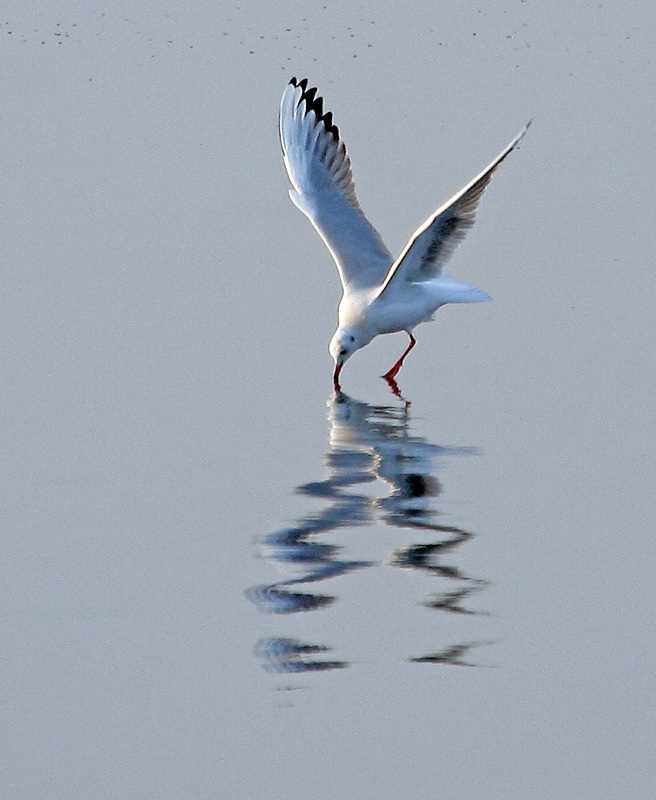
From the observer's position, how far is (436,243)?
28.7ft

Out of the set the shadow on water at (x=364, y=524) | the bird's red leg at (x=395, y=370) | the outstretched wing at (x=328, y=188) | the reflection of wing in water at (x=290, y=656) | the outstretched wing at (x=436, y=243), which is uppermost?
the outstretched wing at (x=328, y=188)

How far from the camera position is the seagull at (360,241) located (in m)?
8.65

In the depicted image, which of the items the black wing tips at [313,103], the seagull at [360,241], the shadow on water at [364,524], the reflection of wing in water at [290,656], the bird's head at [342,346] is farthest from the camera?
the black wing tips at [313,103]

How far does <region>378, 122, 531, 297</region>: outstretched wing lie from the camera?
27.7ft

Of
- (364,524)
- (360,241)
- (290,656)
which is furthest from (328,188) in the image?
(290,656)

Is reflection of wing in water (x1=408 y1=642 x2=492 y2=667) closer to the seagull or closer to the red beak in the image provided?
the seagull

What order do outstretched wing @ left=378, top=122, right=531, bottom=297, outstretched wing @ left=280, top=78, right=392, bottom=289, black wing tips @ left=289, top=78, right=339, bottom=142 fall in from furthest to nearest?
black wing tips @ left=289, top=78, right=339, bottom=142, outstretched wing @ left=280, top=78, right=392, bottom=289, outstretched wing @ left=378, top=122, right=531, bottom=297

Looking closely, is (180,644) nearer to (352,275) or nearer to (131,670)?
(131,670)

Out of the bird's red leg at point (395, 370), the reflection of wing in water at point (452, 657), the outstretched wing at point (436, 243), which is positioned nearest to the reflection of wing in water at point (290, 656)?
the reflection of wing in water at point (452, 657)

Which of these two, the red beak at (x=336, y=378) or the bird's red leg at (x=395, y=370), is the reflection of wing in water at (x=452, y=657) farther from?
the bird's red leg at (x=395, y=370)

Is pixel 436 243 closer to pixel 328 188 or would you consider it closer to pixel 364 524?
pixel 328 188

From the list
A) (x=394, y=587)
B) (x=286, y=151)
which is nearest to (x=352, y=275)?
(x=286, y=151)

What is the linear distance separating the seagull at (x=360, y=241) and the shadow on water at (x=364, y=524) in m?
0.90

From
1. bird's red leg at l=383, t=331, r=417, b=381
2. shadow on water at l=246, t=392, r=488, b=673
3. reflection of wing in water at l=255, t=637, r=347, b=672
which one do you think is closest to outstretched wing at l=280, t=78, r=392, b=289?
bird's red leg at l=383, t=331, r=417, b=381
